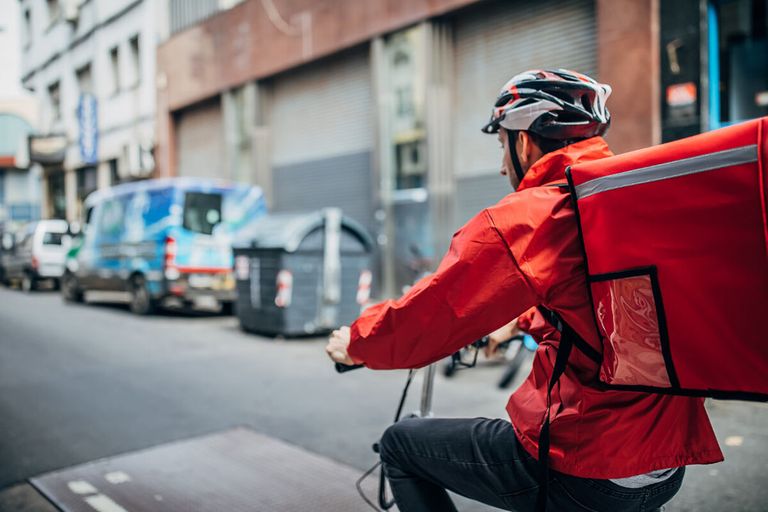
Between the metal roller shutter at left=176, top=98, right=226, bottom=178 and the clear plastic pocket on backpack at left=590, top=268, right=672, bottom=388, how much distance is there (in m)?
19.3

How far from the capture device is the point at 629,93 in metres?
9.62

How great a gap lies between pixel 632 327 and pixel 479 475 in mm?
625

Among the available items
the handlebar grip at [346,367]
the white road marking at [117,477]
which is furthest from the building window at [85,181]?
the handlebar grip at [346,367]

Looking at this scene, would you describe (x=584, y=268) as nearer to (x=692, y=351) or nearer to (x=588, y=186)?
(x=588, y=186)

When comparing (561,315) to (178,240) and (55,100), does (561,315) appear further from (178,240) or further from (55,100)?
(55,100)

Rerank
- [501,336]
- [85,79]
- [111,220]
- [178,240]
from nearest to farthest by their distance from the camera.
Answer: [501,336]
[178,240]
[111,220]
[85,79]

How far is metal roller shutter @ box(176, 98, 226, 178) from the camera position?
2077 cm

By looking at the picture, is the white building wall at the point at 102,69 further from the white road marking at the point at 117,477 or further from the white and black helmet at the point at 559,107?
the white and black helmet at the point at 559,107

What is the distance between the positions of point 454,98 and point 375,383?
7.66 m

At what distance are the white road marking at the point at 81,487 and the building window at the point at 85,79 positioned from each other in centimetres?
2706

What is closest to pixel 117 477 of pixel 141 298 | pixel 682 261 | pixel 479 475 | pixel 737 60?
pixel 479 475

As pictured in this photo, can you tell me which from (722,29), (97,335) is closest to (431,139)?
(722,29)

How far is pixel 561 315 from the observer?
1.81 meters

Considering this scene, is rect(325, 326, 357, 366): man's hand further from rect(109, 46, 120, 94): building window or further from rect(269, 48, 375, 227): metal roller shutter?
rect(109, 46, 120, 94): building window
